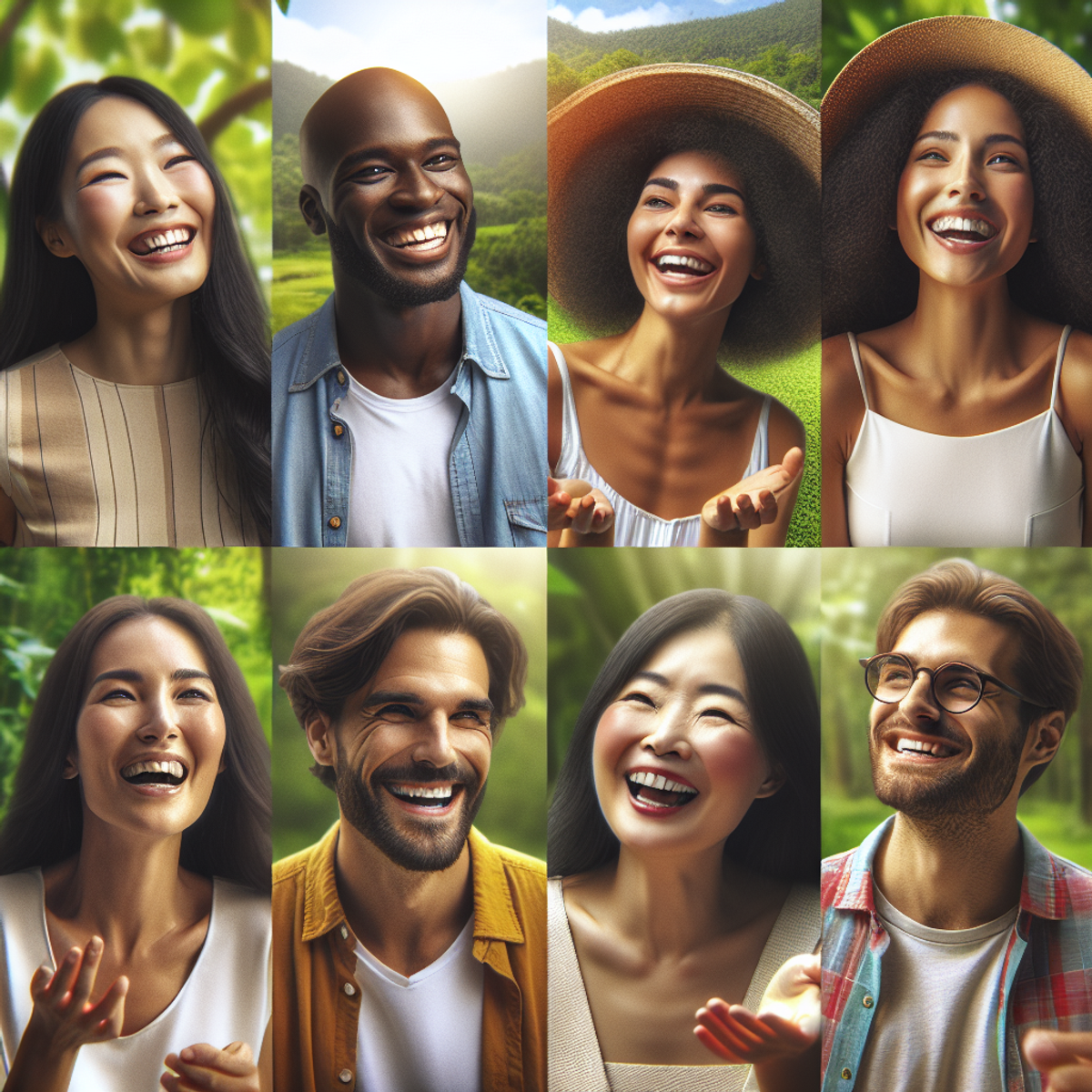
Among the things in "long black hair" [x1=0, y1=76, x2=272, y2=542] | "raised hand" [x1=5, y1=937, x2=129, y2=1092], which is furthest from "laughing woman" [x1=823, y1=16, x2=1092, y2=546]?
"raised hand" [x1=5, y1=937, x2=129, y2=1092]

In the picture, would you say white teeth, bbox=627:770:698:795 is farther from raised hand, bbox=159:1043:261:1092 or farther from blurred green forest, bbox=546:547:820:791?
raised hand, bbox=159:1043:261:1092

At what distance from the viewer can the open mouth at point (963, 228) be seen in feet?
8.90

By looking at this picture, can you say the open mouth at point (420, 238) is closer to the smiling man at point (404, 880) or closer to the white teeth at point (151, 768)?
the smiling man at point (404, 880)

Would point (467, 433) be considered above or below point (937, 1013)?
above

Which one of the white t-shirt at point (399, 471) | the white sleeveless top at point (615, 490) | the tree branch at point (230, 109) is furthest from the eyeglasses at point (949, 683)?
the tree branch at point (230, 109)

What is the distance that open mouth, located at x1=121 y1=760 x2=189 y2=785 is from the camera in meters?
2.72

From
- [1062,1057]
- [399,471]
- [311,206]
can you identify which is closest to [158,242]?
[311,206]

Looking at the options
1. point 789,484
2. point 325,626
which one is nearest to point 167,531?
point 325,626

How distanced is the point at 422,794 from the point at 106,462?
1.18 meters

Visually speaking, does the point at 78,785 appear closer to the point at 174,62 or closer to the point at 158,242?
the point at 158,242

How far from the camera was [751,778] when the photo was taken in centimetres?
275

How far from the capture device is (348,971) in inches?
108

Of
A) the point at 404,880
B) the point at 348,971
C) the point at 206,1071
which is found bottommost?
the point at 206,1071

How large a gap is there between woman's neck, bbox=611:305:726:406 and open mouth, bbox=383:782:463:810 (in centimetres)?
116
